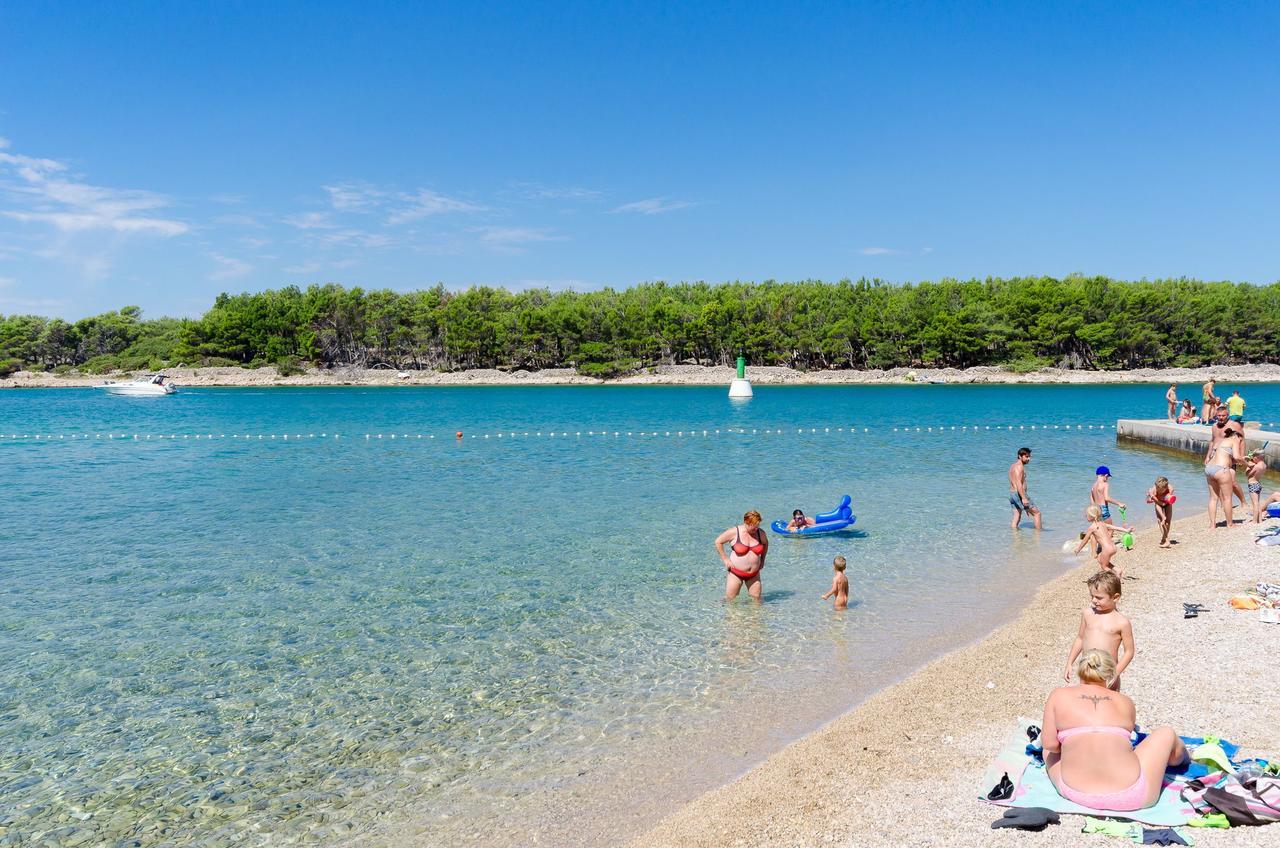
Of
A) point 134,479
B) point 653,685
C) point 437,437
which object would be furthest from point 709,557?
point 437,437

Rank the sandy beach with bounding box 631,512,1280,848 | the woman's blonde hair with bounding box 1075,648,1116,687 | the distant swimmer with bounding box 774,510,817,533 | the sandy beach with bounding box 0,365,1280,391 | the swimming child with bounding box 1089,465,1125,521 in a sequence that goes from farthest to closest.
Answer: the sandy beach with bounding box 0,365,1280,391
the distant swimmer with bounding box 774,510,817,533
the swimming child with bounding box 1089,465,1125,521
the sandy beach with bounding box 631,512,1280,848
the woman's blonde hair with bounding box 1075,648,1116,687

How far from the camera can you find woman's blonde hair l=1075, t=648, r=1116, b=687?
5.42 m

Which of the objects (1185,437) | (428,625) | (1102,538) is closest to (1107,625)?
(1102,538)

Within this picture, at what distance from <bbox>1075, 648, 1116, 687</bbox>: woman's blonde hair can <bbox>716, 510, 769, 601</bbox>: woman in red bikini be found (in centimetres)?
609

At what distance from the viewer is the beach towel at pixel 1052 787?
5137 millimetres

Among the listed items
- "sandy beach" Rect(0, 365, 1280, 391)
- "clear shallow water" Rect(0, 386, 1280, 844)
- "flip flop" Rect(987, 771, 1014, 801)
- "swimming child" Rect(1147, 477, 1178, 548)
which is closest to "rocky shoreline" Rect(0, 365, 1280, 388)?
"sandy beach" Rect(0, 365, 1280, 391)

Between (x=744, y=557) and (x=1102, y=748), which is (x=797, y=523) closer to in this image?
(x=744, y=557)

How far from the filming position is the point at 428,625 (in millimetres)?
11000

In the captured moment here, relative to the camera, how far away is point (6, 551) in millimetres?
15789

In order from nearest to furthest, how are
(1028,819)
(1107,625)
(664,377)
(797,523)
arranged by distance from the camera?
(1028,819), (1107,625), (797,523), (664,377)

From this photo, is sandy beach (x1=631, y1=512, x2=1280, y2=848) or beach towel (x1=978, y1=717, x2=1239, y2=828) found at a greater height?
beach towel (x1=978, y1=717, x2=1239, y2=828)

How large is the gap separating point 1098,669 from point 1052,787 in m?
0.87

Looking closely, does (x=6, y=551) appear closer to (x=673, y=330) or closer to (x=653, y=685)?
(x=653, y=685)

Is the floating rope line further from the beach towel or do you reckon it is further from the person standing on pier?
the beach towel
